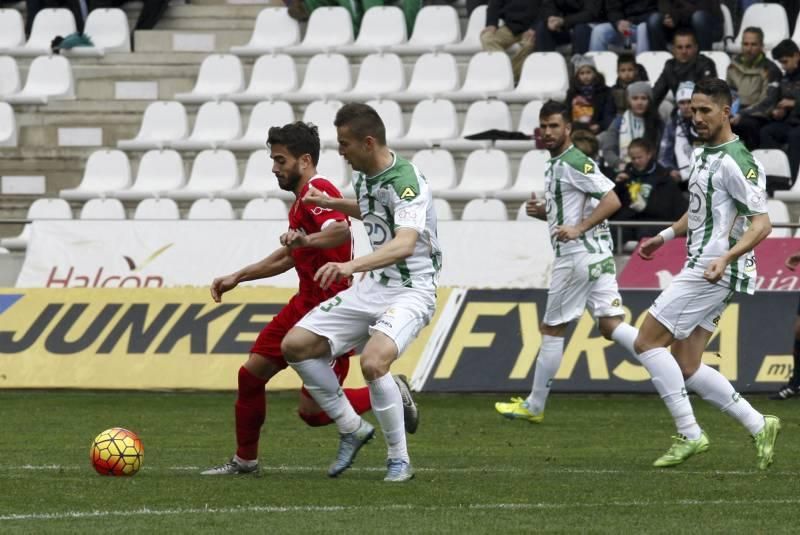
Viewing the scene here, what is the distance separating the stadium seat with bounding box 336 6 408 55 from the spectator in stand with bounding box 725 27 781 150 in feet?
17.1

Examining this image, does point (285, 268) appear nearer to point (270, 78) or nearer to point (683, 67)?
point (683, 67)

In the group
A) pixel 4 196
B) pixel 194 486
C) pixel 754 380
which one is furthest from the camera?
pixel 4 196

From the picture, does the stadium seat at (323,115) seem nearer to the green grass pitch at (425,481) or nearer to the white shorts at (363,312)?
the green grass pitch at (425,481)

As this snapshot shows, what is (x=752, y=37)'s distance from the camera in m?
19.2

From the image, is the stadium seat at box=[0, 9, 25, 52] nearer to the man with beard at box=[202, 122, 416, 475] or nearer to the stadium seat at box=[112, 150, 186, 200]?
the stadium seat at box=[112, 150, 186, 200]

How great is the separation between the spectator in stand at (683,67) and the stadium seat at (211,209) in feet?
17.0

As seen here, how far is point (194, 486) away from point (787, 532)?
3.19 metres

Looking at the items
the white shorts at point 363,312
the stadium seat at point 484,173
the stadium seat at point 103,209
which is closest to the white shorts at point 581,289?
the white shorts at point 363,312

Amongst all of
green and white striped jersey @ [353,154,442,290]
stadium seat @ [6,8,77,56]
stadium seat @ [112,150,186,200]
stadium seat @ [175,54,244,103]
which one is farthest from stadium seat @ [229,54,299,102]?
green and white striped jersey @ [353,154,442,290]

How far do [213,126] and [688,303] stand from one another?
13577 millimetres

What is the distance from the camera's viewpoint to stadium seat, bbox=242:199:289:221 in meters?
20.1

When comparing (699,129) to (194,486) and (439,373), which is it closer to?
(194,486)

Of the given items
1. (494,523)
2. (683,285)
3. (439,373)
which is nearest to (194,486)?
(494,523)

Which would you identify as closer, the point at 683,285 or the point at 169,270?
the point at 683,285
